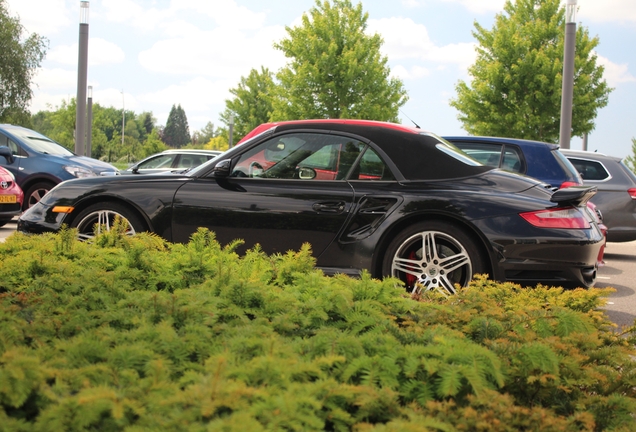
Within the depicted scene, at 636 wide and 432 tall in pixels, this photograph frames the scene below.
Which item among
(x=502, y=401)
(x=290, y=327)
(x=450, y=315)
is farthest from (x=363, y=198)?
(x=502, y=401)

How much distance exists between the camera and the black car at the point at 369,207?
5234mm

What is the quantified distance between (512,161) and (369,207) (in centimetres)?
409

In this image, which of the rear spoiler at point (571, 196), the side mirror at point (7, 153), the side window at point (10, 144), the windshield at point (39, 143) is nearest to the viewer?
the rear spoiler at point (571, 196)

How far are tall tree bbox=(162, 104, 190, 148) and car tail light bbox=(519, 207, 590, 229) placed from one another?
539 ft

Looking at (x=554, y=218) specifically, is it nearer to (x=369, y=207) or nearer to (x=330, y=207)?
(x=369, y=207)

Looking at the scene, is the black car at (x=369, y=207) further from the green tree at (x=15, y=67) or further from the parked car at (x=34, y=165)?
the green tree at (x=15, y=67)

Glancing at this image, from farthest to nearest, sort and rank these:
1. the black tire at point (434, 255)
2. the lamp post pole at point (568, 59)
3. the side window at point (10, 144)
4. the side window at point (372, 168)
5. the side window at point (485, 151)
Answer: the lamp post pole at point (568, 59)
the side window at point (10, 144)
the side window at point (485, 151)
the side window at point (372, 168)
the black tire at point (434, 255)

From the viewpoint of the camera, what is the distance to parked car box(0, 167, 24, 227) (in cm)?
1203

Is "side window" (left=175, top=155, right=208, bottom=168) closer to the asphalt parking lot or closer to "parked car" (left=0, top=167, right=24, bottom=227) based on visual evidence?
the asphalt parking lot

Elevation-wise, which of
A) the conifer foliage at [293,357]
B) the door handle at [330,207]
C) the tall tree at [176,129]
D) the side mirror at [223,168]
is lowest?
the conifer foliage at [293,357]

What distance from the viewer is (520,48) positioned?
34.2m

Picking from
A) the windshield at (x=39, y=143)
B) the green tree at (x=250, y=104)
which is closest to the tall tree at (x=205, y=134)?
the green tree at (x=250, y=104)

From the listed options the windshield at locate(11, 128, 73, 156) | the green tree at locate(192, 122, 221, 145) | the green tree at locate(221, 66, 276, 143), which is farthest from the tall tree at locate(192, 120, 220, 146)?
the windshield at locate(11, 128, 73, 156)

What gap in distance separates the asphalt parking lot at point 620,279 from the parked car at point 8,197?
38cm
